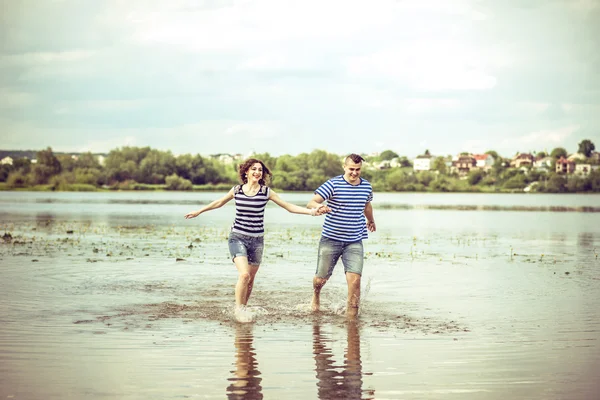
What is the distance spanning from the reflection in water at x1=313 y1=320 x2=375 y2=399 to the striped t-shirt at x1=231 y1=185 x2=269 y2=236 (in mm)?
1781

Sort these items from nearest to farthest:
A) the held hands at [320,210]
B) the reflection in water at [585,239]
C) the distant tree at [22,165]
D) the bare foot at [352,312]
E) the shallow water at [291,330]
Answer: the shallow water at [291,330] → the held hands at [320,210] → the bare foot at [352,312] → the reflection in water at [585,239] → the distant tree at [22,165]

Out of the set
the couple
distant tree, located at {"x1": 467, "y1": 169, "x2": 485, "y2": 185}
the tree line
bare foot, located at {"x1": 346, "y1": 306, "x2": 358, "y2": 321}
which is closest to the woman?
the couple

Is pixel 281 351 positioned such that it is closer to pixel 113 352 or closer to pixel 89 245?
pixel 113 352

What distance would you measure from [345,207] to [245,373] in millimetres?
3606

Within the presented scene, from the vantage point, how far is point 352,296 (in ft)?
38.5

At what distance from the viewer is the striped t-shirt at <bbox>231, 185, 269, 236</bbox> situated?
1108cm

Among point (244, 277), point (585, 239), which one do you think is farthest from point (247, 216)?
point (585, 239)

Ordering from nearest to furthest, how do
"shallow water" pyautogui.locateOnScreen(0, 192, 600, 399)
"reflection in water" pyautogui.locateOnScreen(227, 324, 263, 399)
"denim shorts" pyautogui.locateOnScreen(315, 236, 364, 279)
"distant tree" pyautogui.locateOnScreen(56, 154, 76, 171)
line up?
"reflection in water" pyautogui.locateOnScreen(227, 324, 263, 399), "shallow water" pyautogui.locateOnScreen(0, 192, 600, 399), "denim shorts" pyautogui.locateOnScreen(315, 236, 364, 279), "distant tree" pyautogui.locateOnScreen(56, 154, 76, 171)

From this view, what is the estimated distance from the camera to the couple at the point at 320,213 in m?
11.0

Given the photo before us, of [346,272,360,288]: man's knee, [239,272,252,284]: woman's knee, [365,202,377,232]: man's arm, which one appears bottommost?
[346,272,360,288]: man's knee

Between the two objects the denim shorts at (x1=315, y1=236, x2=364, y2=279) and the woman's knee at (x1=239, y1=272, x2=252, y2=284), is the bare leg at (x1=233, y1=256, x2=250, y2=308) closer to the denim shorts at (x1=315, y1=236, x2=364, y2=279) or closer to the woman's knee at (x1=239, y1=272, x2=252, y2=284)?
the woman's knee at (x1=239, y1=272, x2=252, y2=284)

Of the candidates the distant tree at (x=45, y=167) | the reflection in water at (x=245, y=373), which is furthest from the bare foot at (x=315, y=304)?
the distant tree at (x=45, y=167)

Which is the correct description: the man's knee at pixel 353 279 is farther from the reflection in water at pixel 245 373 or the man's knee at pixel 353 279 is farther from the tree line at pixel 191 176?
the tree line at pixel 191 176

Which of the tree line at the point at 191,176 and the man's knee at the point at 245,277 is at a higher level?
the tree line at the point at 191,176
